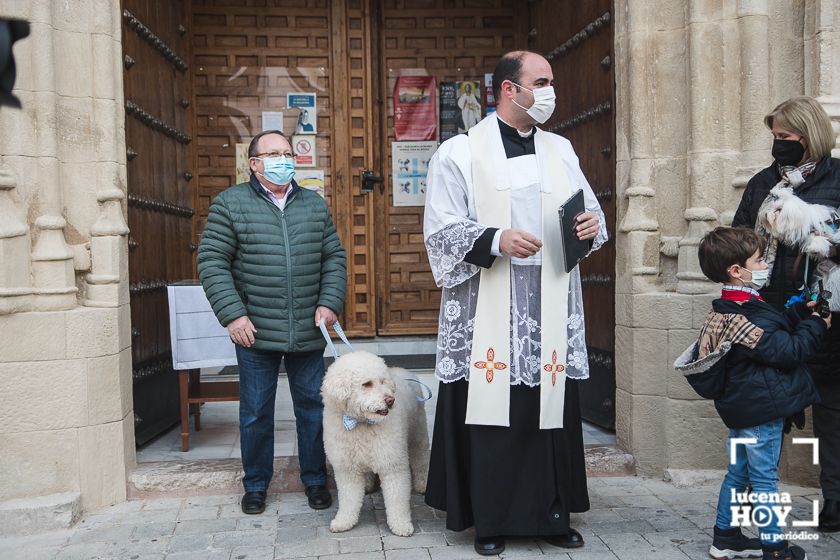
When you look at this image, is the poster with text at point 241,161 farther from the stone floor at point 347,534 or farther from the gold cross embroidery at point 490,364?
the gold cross embroidery at point 490,364

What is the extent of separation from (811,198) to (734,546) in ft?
5.25

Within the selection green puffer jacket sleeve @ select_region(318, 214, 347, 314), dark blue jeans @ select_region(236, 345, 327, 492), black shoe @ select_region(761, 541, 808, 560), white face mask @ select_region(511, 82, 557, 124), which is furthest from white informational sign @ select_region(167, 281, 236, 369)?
black shoe @ select_region(761, 541, 808, 560)

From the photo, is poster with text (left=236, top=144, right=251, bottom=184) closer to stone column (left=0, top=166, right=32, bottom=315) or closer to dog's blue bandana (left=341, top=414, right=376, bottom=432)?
stone column (left=0, top=166, right=32, bottom=315)

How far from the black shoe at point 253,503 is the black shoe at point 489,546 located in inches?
48.8

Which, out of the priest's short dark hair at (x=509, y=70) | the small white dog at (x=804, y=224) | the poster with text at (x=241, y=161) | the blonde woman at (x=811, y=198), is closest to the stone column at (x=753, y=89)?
the blonde woman at (x=811, y=198)

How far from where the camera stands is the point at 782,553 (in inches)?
134

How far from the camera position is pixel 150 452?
5129mm

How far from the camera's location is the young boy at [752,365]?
3.31m

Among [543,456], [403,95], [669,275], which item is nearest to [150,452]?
[543,456]

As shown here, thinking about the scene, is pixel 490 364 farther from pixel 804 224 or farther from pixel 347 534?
pixel 804 224

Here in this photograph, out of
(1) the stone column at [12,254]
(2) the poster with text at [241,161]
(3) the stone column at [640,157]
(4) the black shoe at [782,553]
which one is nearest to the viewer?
(4) the black shoe at [782,553]

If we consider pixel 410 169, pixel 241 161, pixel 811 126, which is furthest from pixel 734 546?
pixel 241 161

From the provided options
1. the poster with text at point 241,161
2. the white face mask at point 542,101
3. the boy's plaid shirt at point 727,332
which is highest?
the poster with text at point 241,161

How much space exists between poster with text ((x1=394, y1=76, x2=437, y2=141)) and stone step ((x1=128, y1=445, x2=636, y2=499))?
3421 millimetres
